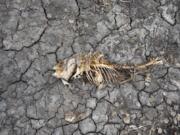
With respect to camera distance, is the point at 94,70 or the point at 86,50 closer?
the point at 94,70

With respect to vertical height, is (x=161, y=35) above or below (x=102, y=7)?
below

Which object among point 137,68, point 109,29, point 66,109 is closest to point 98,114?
point 66,109

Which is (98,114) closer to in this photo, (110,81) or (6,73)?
(110,81)

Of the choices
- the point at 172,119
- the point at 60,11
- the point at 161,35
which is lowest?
the point at 172,119

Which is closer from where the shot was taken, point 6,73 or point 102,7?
point 6,73
